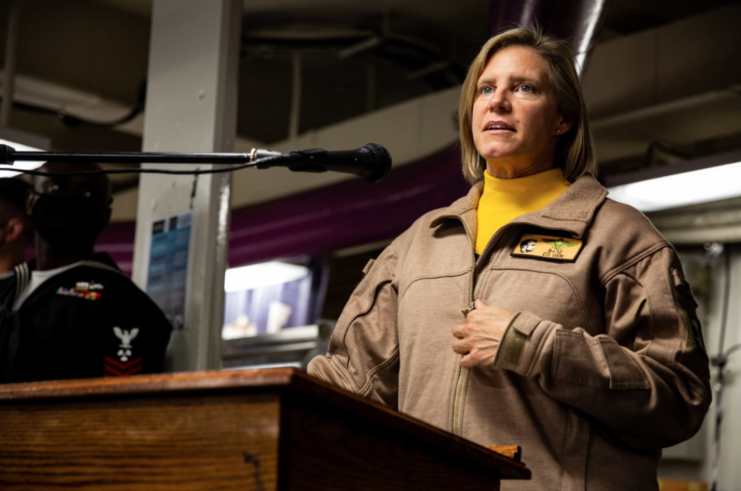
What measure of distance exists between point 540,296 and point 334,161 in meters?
0.53

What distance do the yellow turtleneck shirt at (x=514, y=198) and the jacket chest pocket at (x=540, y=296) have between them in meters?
0.13

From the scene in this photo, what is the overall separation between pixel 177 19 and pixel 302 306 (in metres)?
4.75

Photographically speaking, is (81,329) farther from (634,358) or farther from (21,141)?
(634,358)


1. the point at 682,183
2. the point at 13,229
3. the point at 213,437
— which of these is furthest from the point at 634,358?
the point at 682,183

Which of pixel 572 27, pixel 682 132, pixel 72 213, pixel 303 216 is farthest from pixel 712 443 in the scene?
pixel 72 213

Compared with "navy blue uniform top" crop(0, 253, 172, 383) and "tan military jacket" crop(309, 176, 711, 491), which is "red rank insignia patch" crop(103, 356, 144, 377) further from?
"tan military jacket" crop(309, 176, 711, 491)

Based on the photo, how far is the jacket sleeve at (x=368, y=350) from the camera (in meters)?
1.88

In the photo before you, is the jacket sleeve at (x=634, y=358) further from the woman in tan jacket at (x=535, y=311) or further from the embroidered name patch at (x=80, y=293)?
the embroidered name patch at (x=80, y=293)

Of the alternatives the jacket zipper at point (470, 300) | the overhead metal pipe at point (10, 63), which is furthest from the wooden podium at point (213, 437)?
the overhead metal pipe at point (10, 63)

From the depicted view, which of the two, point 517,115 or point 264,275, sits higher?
point 517,115

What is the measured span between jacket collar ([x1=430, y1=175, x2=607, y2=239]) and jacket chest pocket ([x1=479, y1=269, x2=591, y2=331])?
102 mm

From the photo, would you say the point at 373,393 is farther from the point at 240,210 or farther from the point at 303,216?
the point at 240,210

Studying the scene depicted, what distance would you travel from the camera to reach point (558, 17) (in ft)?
10.3

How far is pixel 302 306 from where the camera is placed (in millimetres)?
7848
